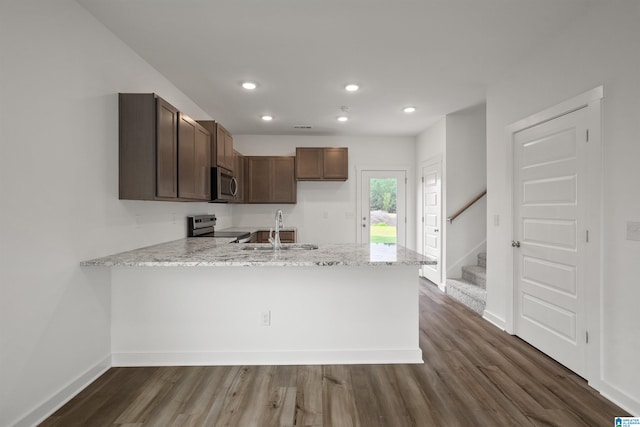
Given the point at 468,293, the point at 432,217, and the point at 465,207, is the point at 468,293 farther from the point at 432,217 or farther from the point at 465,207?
the point at 432,217

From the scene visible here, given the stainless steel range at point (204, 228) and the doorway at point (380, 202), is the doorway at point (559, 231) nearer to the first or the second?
the doorway at point (380, 202)

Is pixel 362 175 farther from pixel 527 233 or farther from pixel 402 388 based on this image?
pixel 402 388

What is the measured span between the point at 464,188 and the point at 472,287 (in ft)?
4.87

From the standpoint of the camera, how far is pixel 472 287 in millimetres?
4211

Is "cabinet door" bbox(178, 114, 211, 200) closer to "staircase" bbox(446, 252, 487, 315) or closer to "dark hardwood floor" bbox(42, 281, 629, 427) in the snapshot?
"dark hardwood floor" bbox(42, 281, 629, 427)

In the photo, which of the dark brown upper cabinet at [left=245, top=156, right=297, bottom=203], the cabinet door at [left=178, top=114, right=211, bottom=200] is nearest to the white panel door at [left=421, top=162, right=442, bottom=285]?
the dark brown upper cabinet at [left=245, top=156, right=297, bottom=203]

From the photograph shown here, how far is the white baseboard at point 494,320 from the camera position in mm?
3252

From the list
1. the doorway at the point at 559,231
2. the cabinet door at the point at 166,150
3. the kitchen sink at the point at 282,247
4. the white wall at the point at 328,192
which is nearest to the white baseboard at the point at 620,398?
the doorway at the point at 559,231

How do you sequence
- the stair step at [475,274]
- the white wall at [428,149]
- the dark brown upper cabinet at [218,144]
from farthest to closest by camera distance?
the white wall at [428,149] → the stair step at [475,274] → the dark brown upper cabinet at [218,144]

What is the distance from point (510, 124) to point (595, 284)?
1667 millimetres

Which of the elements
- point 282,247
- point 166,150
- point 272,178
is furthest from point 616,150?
point 272,178

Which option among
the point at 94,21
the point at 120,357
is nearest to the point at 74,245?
the point at 120,357

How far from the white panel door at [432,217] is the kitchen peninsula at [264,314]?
268cm

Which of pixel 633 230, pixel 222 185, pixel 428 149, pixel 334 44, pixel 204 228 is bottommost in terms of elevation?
pixel 204 228
